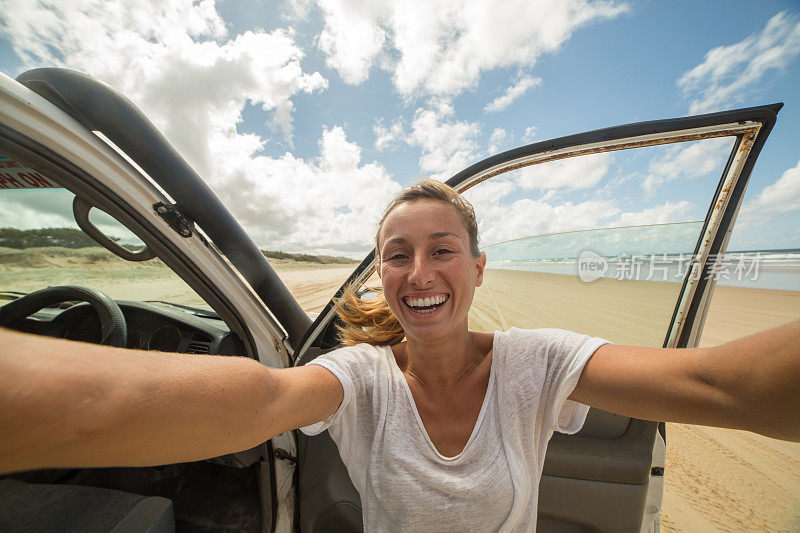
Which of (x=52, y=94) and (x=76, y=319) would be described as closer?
(x=52, y=94)

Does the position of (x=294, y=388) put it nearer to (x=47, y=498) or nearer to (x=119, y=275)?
(x=47, y=498)

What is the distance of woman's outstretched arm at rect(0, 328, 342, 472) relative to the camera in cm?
46

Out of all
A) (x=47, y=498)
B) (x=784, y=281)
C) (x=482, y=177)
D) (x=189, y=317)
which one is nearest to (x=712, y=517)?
(x=482, y=177)

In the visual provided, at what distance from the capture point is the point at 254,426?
2.59ft

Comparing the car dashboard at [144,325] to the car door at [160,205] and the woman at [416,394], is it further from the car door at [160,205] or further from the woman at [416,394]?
the woman at [416,394]

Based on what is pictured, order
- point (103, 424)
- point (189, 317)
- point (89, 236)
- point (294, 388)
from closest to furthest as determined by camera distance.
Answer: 1. point (103, 424)
2. point (294, 388)
3. point (89, 236)
4. point (189, 317)

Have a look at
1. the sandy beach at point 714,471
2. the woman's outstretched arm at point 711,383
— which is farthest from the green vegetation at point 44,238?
the sandy beach at point 714,471

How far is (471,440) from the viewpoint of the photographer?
112 centimetres

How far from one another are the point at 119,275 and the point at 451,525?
2.47 meters

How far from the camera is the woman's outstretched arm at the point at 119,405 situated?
0.46 metres

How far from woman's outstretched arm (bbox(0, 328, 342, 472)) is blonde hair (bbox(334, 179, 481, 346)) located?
2.80ft

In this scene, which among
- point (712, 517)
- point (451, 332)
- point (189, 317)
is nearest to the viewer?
point (451, 332)

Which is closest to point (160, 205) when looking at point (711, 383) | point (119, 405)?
point (119, 405)

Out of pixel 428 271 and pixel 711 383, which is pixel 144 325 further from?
pixel 711 383
